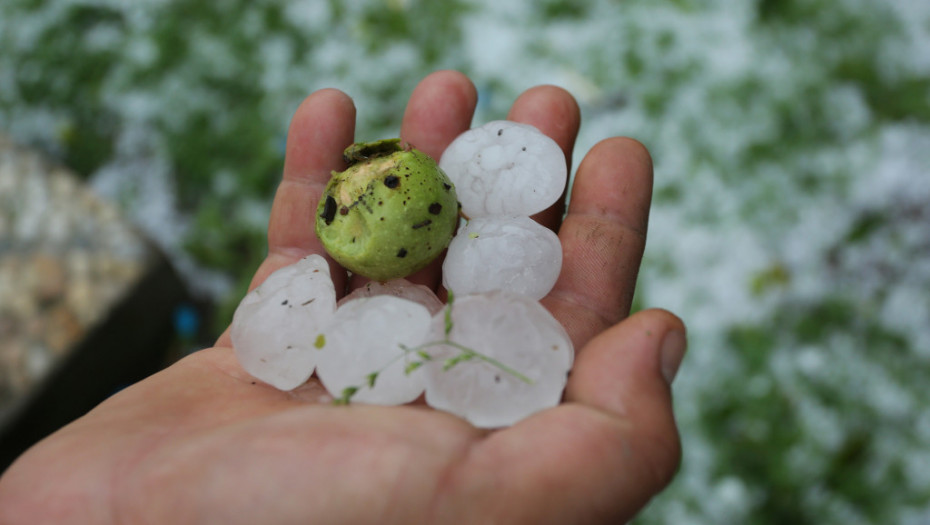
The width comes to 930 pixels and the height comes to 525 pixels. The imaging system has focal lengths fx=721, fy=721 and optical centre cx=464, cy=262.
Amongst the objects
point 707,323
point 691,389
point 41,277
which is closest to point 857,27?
point 707,323

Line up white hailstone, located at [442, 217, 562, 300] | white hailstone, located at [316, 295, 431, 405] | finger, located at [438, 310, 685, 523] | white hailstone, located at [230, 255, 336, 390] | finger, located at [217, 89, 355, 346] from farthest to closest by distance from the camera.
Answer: finger, located at [217, 89, 355, 346]
white hailstone, located at [442, 217, 562, 300]
white hailstone, located at [230, 255, 336, 390]
white hailstone, located at [316, 295, 431, 405]
finger, located at [438, 310, 685, 523]

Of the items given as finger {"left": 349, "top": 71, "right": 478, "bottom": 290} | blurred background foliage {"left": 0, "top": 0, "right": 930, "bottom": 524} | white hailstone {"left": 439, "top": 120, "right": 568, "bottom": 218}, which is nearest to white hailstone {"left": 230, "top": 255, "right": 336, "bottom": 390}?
white hailstone {"left": 439, "top": 120, "right": 568, "bottom": 218}

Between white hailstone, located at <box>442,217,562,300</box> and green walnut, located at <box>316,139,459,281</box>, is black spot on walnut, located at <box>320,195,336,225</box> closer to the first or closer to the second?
green walnut, located at <box>316,139,459,281</box>

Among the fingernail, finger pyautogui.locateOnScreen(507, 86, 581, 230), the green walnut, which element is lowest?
the fingernail

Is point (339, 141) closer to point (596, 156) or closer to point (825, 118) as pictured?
point (596, 156)

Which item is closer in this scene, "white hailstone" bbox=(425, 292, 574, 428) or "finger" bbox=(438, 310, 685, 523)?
"finger" bbox=(438, 310, 685, 523)

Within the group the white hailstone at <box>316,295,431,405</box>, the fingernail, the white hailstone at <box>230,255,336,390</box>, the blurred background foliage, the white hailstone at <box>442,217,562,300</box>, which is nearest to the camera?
the fingernail

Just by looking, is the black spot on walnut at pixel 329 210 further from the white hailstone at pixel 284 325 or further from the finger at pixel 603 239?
the finger at pixel 603 239
